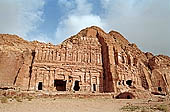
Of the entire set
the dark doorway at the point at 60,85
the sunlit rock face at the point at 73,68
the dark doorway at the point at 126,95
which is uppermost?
the sunlit rock face at the point at 73,68

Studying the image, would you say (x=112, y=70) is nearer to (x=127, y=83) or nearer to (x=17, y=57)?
(x=127, y=83)

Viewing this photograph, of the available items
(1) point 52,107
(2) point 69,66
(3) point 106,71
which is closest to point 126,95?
(3) point 106,71

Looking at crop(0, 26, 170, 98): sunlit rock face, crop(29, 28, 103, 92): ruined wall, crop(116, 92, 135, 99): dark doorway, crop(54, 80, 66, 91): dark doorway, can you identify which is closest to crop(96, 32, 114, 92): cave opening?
crop(0, 26, 170, 98): sunlit rock face

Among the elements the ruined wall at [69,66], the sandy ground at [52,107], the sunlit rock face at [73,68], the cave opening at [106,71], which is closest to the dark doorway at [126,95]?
the sunlit rock face at [73,68]

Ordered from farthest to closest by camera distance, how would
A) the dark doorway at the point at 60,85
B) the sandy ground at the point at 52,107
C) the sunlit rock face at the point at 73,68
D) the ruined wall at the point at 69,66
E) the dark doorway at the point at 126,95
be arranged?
the dark doorway at the point at 60,85
the ruined wall at the point at 69,66
the sunlit rock face at the point at 73,68
the dark doorway at the point at 126,95
the sandy ground at the point at 52,107

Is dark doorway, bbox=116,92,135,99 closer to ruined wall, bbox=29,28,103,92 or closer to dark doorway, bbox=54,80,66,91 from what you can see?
ruined wall, bbox=29,28,103,92

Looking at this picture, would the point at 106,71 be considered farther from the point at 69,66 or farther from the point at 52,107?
the point at 52,107

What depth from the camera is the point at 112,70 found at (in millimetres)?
35906

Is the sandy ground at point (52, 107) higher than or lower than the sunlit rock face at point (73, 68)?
lower

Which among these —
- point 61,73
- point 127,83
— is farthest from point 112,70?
point 61,73

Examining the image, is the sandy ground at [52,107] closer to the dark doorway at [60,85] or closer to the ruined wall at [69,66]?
the ruined wall at [69,66]

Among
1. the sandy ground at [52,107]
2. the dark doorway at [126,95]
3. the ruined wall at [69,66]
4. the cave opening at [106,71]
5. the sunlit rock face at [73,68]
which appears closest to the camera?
the sandy ground at [52,107]

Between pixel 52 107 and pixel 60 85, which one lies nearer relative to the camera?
pixel 52 107

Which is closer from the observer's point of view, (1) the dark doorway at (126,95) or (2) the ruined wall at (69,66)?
(1) the dark doorway at (126,95)
